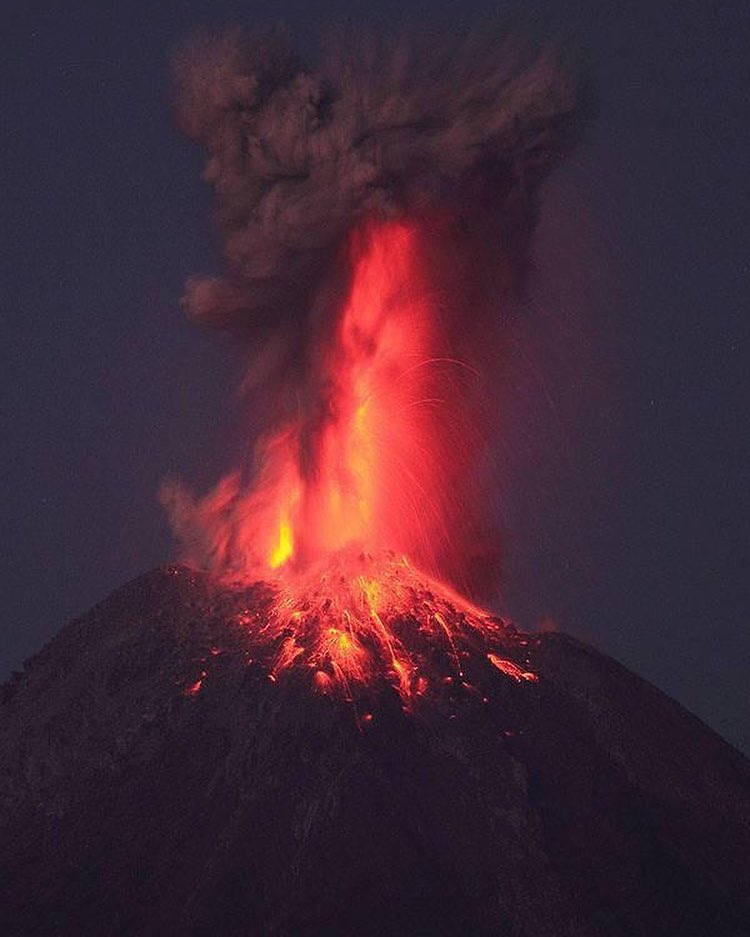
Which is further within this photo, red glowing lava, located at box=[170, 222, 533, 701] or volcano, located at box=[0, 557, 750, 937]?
red glowing lava, located at box=[170, 222, 533, 701]

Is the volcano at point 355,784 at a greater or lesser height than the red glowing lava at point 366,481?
lesser

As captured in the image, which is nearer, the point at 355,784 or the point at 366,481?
the point at 355,784

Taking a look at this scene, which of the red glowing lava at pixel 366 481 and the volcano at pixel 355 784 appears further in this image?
the red glowing lava at pixel 366 481

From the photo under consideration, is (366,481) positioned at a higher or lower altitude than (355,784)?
higher

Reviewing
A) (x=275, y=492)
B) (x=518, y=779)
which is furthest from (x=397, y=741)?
(x=275, y=492)
